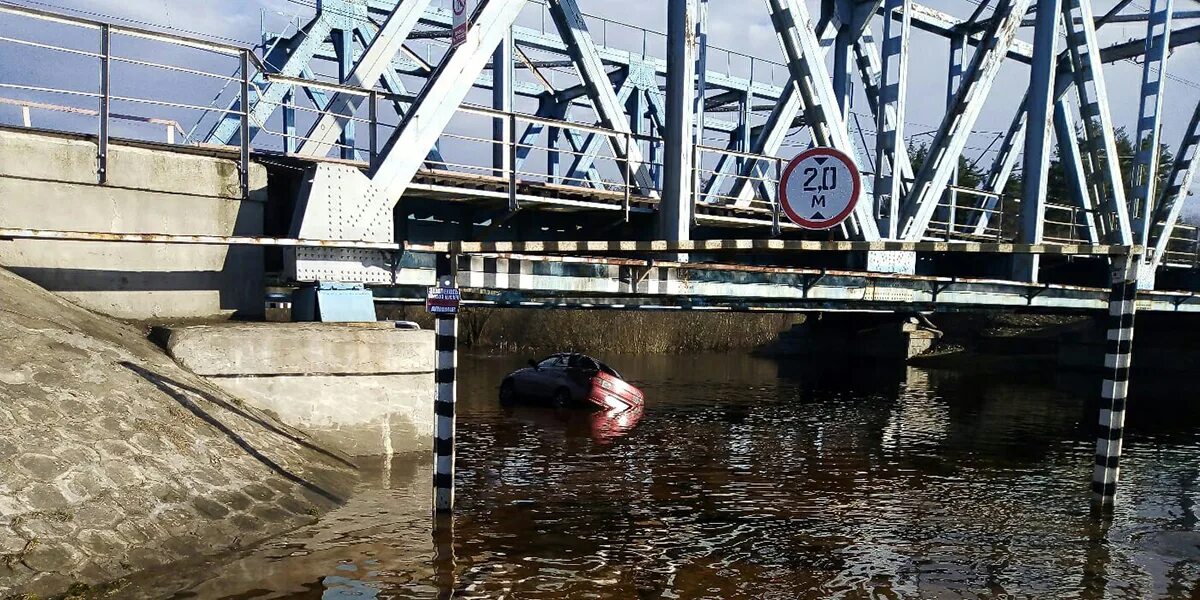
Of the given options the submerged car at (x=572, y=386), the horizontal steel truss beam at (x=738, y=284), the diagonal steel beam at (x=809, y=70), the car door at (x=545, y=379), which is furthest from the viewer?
the car door at (x=545, y=379)

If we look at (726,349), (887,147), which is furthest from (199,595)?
(726,349)

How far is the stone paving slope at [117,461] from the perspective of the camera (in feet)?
22.3

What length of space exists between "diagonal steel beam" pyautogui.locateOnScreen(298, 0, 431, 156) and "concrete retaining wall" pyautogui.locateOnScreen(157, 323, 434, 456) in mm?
3368

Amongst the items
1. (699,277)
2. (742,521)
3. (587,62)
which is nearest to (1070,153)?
(587,62)

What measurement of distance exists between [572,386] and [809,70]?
826 centimetres

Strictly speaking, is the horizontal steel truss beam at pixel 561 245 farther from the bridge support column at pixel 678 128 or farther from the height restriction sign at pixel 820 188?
the bridge support column at pixel 678 128

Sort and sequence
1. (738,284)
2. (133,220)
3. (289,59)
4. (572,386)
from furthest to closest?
1. (289,59)
2. (572,386)
3. (738,284)
4. (133,220)

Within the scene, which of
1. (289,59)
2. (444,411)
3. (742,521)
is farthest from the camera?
(289,59)

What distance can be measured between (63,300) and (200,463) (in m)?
3.04

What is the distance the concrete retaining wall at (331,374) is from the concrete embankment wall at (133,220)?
96cm

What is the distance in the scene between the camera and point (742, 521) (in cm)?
1048

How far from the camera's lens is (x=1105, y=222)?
27.3m

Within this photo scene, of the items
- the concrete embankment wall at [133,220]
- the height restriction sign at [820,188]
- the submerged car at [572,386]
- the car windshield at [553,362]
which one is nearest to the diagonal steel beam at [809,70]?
the submerged car at [572,386]

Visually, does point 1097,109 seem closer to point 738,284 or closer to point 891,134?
point 891,134
